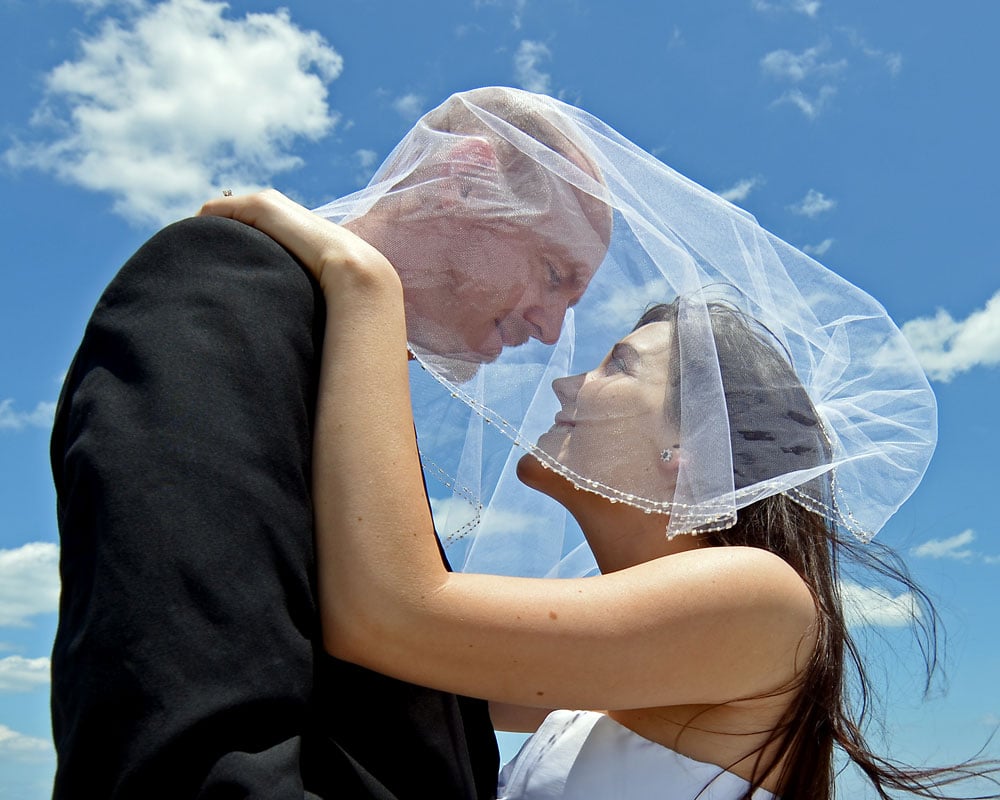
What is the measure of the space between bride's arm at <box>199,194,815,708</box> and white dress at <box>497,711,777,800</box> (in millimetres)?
438

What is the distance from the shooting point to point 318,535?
236cm

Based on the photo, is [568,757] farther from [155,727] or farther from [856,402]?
[155,727]

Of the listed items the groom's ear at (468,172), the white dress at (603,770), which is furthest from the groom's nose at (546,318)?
the white dress at (603,770)

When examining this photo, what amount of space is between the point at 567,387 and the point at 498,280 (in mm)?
460

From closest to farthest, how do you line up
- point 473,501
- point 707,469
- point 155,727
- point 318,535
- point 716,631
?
1. point 155,727
2. point 318,535
3. point 716,631
4. point 707,469
5. point 473,501

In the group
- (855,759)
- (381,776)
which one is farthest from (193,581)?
(855,759)

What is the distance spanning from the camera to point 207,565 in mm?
2092

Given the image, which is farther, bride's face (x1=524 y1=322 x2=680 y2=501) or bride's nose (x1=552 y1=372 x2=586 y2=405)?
bride's nose (x1=552 y1=372 x2=586 y2=405)

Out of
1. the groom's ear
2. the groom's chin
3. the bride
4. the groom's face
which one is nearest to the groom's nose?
the groom's face

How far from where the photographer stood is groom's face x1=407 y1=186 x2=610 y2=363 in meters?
3.27

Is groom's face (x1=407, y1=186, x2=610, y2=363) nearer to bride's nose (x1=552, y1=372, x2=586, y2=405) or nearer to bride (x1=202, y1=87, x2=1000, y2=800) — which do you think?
bride (x1=202, y1=87, x2=1000, y2=800)

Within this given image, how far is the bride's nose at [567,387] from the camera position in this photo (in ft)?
11.3

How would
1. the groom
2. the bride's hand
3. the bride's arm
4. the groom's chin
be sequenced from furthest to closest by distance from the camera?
the groom's chin → the bride's hand → the bride's arm → the groom

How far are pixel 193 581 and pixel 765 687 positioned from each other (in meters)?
2.02
